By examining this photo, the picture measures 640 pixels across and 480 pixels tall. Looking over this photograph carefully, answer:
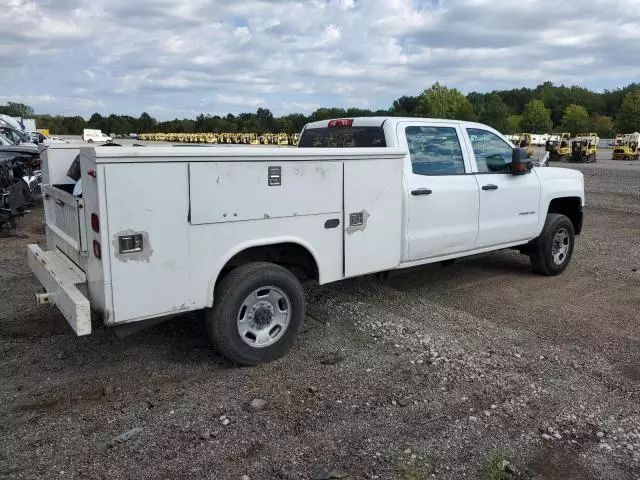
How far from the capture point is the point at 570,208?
8.01m

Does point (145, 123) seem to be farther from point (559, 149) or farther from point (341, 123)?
point (341, 123)

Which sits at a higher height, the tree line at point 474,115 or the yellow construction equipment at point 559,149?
the tree line at point 474,115

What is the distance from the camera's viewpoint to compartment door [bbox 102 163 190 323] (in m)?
3.76

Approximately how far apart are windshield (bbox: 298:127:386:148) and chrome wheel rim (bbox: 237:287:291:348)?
77.1 inches

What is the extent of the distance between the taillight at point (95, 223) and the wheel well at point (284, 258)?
1037mm

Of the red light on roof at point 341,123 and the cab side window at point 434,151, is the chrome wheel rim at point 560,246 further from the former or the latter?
the red light on roof at point 341,123

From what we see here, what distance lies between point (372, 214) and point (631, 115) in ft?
337

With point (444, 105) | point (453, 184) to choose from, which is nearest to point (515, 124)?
point (444, 105)

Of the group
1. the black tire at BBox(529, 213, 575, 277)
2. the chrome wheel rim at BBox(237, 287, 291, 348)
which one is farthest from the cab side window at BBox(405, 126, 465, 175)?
the chrome wheel rim at BBox(237, 287, 291, 348)

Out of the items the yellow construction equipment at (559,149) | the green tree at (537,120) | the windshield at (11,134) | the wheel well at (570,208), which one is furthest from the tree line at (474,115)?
the wheel well at (570,208)

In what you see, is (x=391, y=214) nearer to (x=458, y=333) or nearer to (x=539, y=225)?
(x=458, y=333)

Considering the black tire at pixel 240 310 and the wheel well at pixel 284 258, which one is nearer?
the black tire at pixel 240 310

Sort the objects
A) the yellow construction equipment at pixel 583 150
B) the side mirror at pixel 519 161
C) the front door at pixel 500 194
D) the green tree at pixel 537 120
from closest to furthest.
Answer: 1. the front door at pixel 500 194
2. the side mirror at pixel 519 161
3. the yellow construction equipment at pixel 583 150
4. the green tree at pixel 537 120

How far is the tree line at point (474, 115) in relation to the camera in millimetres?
96812
